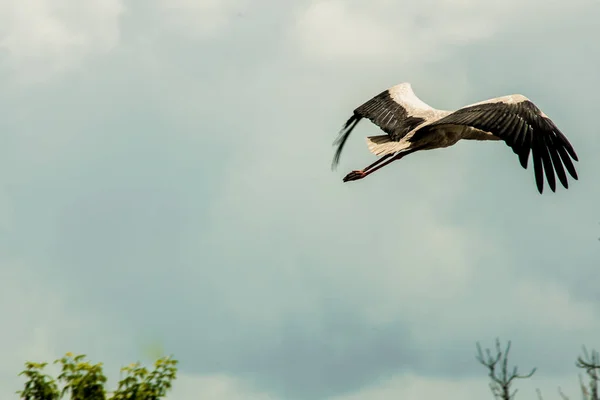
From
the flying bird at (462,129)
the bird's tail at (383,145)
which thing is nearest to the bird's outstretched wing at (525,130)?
the flying bird at (462,129)

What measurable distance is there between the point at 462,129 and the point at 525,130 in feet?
7.51

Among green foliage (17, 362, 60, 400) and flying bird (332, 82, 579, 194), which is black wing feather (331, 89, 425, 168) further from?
green foliage (17, 362, 60, 400)

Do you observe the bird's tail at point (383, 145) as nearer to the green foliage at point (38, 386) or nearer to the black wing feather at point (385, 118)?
the black wing feather at point (385, 118)

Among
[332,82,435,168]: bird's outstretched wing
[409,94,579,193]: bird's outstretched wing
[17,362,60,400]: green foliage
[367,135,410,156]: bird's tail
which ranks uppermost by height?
[332,82,435,168]: bird's outstretched wing

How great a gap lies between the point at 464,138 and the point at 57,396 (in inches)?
332

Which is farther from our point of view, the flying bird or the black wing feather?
the black wing feather

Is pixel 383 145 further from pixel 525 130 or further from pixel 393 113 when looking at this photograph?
pixel 525 130

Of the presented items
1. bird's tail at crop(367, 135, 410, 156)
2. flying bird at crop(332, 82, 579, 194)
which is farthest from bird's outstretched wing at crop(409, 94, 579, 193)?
bird's tail at crop(367, 135, 410, 156)

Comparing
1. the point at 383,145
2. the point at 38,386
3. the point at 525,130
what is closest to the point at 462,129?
the point at 383,145

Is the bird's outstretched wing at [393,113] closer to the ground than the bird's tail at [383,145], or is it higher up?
higher up

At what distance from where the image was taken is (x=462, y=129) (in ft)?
51.1

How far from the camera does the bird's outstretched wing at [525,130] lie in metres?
12.8

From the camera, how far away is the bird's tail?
50.7 feet

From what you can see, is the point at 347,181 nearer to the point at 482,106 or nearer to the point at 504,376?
the point at 482,106
